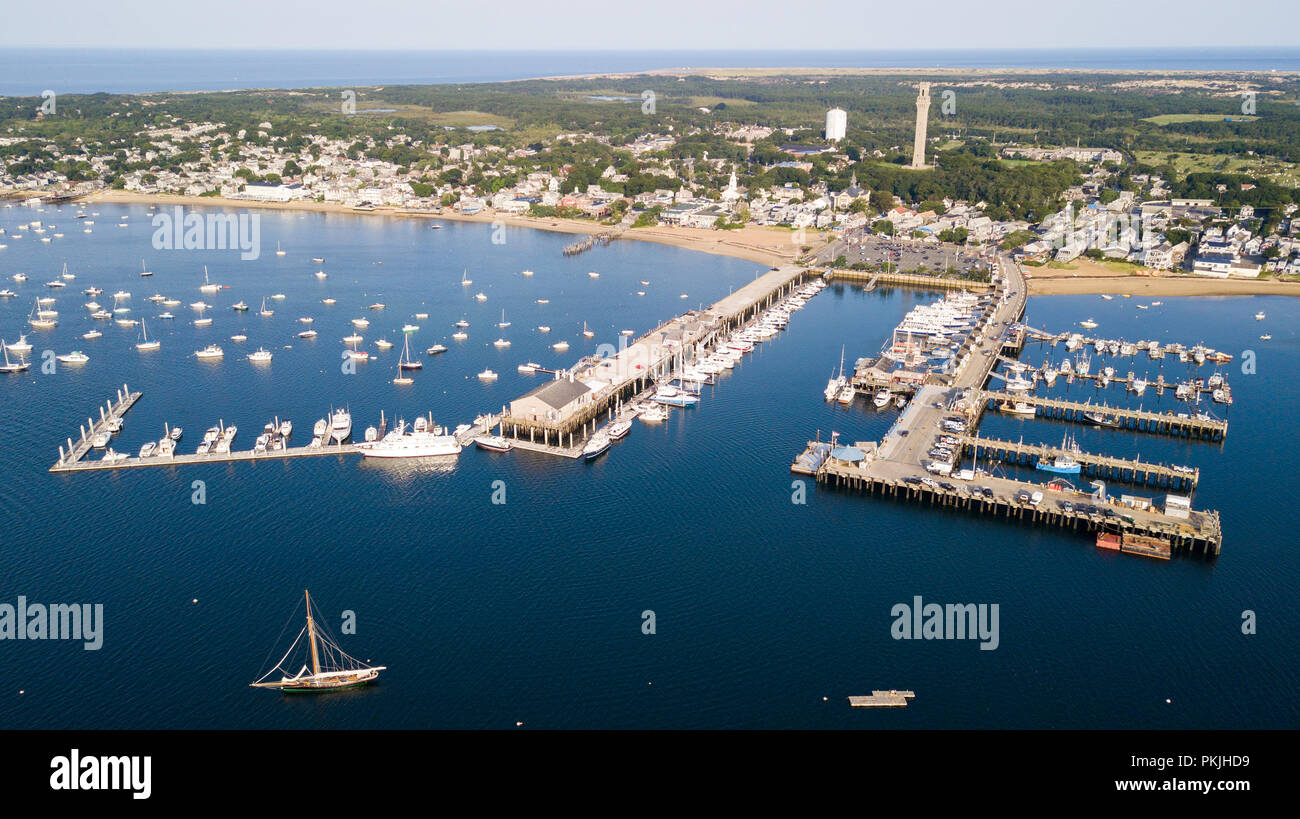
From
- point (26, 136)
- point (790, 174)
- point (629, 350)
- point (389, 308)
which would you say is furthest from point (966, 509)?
point (26, 136)

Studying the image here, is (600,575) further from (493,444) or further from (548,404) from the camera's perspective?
(548,404)

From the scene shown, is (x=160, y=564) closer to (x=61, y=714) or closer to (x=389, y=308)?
(x=61, y=714)

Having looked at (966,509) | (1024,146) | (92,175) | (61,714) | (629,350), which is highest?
(1024,146)

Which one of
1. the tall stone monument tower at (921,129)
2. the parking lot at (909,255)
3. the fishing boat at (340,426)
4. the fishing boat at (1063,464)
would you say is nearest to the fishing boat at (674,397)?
the fishing boat at (340,426)

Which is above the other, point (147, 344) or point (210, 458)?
point (147, 344)

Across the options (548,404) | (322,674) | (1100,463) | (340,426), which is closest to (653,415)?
(548,404)

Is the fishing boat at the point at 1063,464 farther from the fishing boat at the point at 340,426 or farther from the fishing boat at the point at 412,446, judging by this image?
the fishing boat at the point at 340,426
